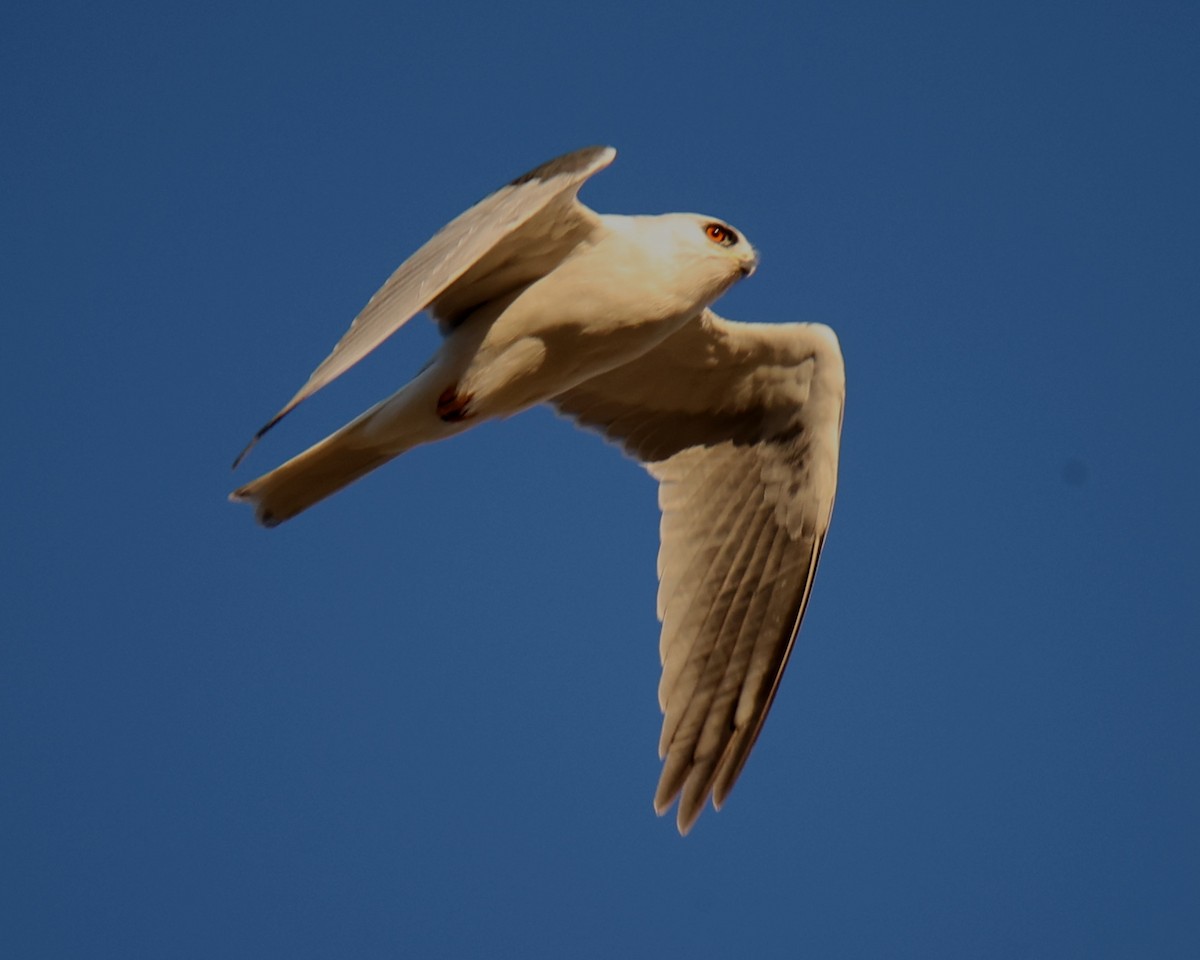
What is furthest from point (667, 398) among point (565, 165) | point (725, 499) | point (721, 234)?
point (565, 165)

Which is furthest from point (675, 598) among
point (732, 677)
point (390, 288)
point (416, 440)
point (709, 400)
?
point (390, 288)

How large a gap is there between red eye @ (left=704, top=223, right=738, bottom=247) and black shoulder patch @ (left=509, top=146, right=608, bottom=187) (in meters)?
0.83

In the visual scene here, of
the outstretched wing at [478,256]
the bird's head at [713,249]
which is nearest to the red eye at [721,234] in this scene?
the bird's head at [713,249]

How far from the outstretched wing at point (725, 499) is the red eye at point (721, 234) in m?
0.69

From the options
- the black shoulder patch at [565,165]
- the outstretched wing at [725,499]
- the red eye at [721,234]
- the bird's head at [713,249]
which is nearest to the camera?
the black shoulder patch at [565,165]

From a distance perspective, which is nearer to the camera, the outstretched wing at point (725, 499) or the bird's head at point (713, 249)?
the bird's head at point (713, 249)

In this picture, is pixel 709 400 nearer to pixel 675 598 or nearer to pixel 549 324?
pixel 675 598

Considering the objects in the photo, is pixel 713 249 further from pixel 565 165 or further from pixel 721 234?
pixel 565 165

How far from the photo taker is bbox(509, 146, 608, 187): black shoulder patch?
683 centimetres

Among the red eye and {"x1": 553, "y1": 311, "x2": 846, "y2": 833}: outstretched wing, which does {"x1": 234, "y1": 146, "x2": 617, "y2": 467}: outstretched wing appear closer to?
the red eye

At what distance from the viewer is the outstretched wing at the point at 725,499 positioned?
813cm

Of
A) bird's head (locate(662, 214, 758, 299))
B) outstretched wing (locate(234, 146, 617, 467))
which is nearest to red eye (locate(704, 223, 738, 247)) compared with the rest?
bird's head (locate(662, 214, 758, 299))

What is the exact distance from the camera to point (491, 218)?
6.81 m

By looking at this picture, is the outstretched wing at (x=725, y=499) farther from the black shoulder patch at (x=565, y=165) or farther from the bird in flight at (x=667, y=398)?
the black shoulder patch at (x=565, y=165)
